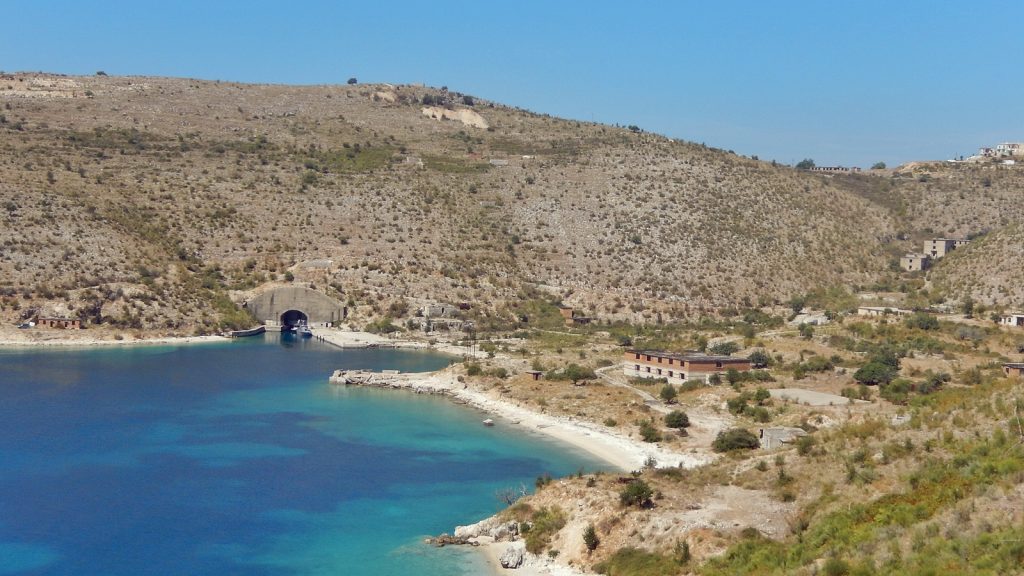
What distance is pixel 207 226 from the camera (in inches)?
3691

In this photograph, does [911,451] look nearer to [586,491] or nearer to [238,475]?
[586,491]

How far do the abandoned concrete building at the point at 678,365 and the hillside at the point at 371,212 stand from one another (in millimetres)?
→ 27557

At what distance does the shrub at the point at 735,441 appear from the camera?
137 feet

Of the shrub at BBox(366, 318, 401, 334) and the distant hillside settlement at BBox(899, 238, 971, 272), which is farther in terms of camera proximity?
the distant hillside settlement at BBox(899, 238, 971, 272)

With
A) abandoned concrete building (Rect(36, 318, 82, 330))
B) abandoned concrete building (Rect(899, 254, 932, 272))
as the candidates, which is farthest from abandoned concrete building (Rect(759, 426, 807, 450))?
abandoned concrete building (Rect(899, 254, 932, 272))

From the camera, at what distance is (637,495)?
98.4 feet

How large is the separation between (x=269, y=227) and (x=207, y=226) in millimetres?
5153

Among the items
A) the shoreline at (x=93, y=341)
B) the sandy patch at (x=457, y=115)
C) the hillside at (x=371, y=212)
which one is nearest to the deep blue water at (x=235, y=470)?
the shoreline at (x=93, y=341)

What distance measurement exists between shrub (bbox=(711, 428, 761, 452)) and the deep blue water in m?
4.69

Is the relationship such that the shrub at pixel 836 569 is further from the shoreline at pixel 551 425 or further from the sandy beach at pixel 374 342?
the sandy beach at pixel 374 342

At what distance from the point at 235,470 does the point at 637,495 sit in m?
18.2

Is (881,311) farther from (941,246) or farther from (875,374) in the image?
(941,246)

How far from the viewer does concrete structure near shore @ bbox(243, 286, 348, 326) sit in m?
85.2

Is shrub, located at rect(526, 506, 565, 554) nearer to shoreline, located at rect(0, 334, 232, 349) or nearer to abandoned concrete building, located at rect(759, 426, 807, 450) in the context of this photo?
abandoned concrete building, located at rect(759, 426, 807, 450)
